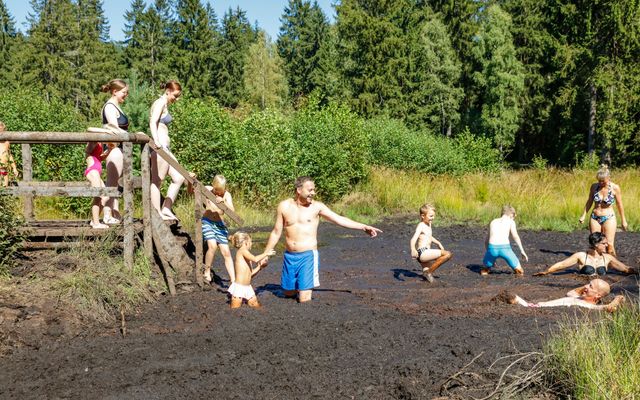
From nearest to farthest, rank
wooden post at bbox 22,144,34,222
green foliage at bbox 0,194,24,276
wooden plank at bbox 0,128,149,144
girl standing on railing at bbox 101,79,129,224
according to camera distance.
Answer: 1. green foliage at bbox 0,194,24,276
2. wooden plank at bbox 0,128,149,144
3. girl standing on railing at bbox 101,79,129,224
4. wooden post at bbox 22,144,34,222

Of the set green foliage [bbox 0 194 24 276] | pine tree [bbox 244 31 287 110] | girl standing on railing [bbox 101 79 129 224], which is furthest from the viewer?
pine tree [bbox 244 31 287 110]

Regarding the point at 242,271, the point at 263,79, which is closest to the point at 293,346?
the point at 242,271

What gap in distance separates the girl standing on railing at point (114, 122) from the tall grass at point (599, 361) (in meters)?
6.14

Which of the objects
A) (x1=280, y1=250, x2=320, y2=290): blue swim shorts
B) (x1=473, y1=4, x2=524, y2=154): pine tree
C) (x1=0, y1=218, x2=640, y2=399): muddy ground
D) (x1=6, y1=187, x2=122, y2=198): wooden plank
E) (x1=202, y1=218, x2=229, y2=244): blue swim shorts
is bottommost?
(x1=0, y1=218, x2=640, y2=399): muddy ground

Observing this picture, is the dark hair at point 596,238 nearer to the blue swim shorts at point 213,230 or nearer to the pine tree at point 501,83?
the blue swim shorts at point 213,230

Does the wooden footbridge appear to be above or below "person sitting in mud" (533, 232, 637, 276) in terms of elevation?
above

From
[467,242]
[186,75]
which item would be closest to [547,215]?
[467,242]

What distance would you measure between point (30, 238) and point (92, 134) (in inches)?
71.6

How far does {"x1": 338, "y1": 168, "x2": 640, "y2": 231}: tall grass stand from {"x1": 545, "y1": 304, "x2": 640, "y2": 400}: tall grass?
39.6ft

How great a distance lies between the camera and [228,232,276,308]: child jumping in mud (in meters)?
8.17

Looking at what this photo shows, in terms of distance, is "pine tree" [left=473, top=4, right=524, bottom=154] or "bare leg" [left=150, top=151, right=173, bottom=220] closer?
"bare leg" [left=150, top=151, right=173, bottom=220]

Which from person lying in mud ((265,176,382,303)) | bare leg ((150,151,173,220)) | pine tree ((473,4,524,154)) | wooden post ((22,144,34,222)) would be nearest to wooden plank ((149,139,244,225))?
bare leg ((150,151,173,220))

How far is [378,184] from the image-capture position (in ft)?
75.6

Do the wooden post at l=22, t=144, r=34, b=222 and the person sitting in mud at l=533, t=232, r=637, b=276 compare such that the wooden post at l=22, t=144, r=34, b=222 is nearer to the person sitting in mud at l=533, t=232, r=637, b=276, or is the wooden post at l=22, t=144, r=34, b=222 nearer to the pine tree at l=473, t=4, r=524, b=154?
the person sitting in mud at l=533, t=232, r=637, b=276
